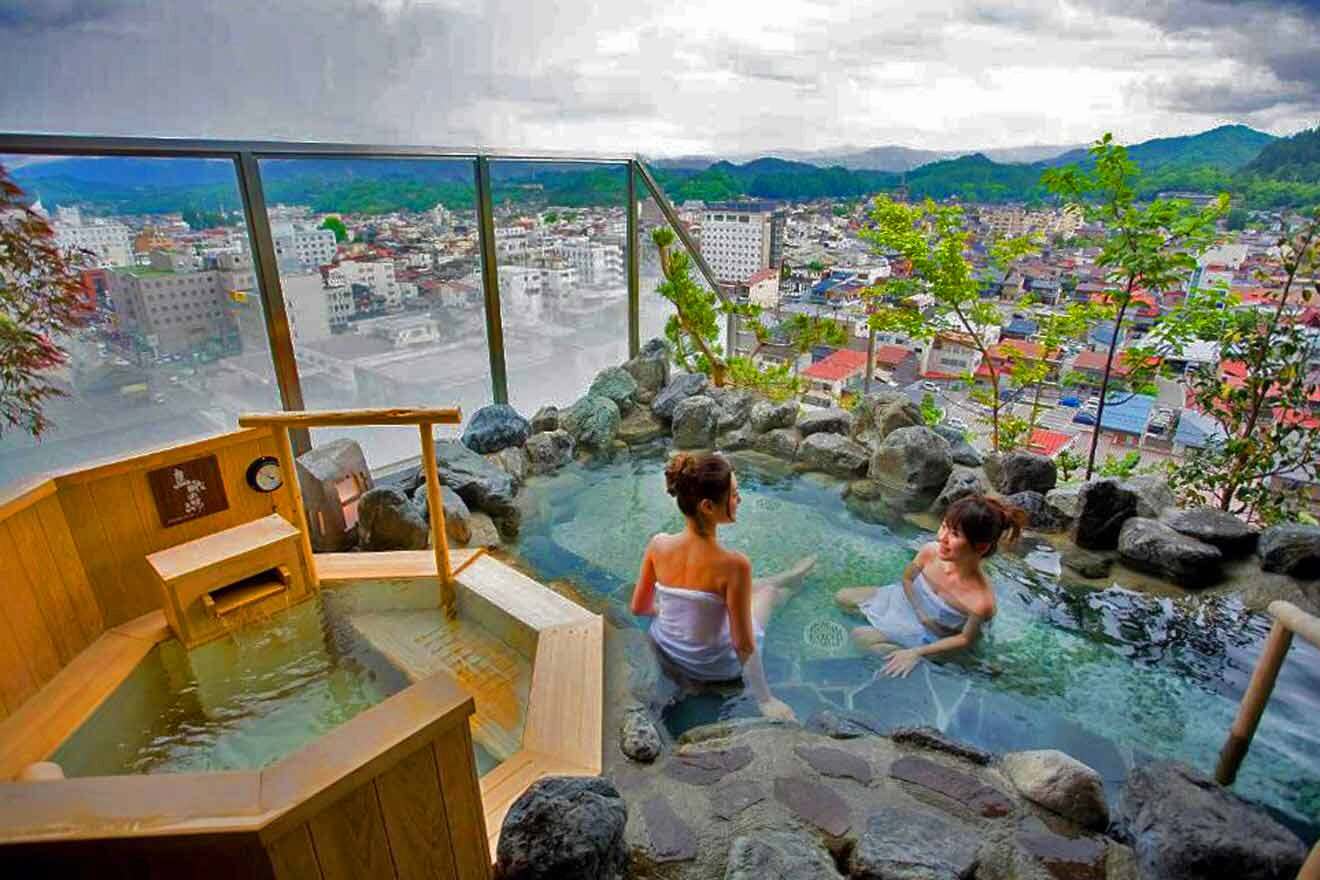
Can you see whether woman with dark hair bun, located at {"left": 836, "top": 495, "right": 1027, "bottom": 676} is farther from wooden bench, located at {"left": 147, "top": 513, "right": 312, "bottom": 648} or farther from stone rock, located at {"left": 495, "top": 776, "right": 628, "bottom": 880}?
wooden bench, located at {"left": 147, "top": 513, "right": 312, "bottom": 648}

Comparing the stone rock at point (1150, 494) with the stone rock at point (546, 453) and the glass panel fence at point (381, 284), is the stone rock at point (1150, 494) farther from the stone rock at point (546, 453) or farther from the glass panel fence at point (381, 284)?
the glass panel fence at point (381, 284)

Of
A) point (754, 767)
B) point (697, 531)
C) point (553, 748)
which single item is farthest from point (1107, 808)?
point (553, 748)

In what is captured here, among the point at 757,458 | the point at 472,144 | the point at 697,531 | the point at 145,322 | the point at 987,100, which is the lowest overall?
the point at 757,458

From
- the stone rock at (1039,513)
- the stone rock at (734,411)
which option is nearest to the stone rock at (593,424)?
the stone rock at (734,411)

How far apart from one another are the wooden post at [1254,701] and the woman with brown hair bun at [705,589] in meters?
1.20

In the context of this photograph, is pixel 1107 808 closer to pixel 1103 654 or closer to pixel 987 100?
pixel 1103 654

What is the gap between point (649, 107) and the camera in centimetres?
529

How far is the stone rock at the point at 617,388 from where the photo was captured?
5207mm

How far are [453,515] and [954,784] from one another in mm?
2523

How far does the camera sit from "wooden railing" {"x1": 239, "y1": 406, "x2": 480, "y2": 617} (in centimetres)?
249

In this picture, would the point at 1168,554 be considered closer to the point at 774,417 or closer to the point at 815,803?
the point at 815,803

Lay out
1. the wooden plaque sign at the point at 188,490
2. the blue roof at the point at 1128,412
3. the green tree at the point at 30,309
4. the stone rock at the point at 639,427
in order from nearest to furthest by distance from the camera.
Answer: the wooden plaque sign at the point at 188,490
the green tree at the point at 30,309
the blue roof at the point at 1128,412
the stone rock at the point at 639,427

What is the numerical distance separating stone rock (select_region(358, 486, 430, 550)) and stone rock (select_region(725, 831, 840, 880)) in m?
2.24

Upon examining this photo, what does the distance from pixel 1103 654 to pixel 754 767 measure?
5.30ft
